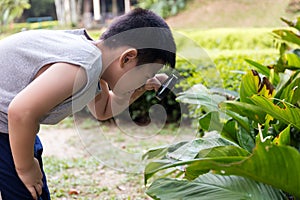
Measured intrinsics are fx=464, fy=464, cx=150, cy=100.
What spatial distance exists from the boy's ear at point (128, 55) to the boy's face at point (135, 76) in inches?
1.3

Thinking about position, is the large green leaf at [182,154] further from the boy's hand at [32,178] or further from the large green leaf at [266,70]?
the large green leaf at [266,70]

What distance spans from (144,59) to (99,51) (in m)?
0.17

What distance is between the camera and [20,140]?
1.42 m

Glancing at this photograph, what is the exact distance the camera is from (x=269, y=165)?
1.16 m

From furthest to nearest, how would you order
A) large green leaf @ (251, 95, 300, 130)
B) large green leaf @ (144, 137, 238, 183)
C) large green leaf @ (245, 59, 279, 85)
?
1. large green leaf @ (245, 59, 279, 85)
2. large green leaf @ (251, 95, 300, 130)
3. large green leaf @ (144, 137, 238, 183)

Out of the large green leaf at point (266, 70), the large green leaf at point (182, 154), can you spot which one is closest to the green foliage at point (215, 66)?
the large green leaf at point (266, 70)

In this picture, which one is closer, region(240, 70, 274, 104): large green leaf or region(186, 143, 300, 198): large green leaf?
region(186, 143, 300, 198): large green leaf

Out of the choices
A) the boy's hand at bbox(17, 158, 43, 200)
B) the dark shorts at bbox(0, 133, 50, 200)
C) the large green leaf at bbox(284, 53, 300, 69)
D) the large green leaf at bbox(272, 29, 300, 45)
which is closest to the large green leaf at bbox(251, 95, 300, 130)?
the boy's hand at bbox(17, 158, 43, 200)

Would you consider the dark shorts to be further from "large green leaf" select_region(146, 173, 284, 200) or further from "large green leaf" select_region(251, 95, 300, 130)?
"large green leaf" select_region(251, 95, 300, 130)

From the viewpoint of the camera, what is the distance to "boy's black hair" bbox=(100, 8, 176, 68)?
1.67 meters

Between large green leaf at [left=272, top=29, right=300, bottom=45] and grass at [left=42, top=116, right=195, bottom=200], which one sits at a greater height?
large green leaf at [left=272, top=29, right=300, bottom=45]

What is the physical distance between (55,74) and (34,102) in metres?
0.11

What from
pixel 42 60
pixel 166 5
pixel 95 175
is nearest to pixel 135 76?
pixel 42 60

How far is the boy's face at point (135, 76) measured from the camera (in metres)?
1.69
